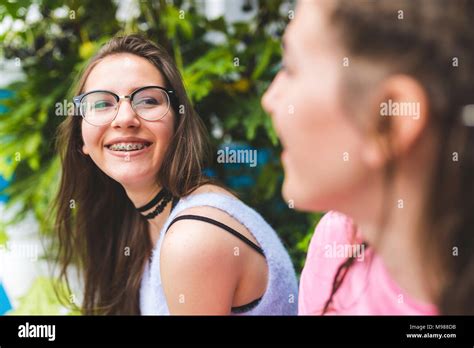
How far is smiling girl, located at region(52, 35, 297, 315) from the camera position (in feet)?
4.44

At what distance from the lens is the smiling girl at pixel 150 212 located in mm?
1353

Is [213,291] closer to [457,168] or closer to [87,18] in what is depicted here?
[457,168]

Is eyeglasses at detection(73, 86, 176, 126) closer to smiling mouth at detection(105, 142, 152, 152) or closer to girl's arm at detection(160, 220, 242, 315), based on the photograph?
smiling mouth at detection(105, 142, 152, 152)

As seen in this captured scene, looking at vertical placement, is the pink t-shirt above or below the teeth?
below

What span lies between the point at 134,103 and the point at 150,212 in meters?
0.28

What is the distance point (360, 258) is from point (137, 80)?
663mm

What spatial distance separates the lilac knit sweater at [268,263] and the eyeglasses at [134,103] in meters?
0.23

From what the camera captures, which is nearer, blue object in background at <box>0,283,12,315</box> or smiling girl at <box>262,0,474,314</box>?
smiling girl at <box>262,0,474,314</box>

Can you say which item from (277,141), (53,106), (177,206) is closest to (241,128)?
(277,141)

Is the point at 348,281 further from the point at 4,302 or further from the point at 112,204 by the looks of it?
the point at 4,302
